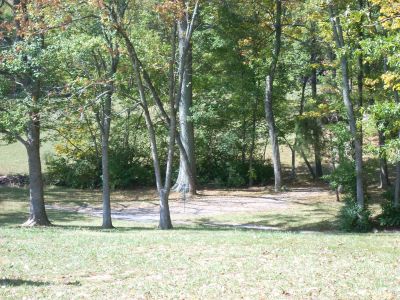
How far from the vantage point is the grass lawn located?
312 inches

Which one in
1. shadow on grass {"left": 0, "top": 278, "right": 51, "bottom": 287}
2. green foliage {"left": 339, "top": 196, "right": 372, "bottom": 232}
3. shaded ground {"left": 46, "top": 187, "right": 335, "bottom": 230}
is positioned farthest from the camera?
shaded ground {"left": 46, "top": 187, "right": 335, "bottom": 230}

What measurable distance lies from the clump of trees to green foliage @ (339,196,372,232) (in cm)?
5

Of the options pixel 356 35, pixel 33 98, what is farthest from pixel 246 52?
pixel 33 98

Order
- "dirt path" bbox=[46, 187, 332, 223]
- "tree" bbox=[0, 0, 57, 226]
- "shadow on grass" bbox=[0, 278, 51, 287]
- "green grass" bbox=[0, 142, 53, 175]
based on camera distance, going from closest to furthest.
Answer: "shadow on grass" bbox=[0, 278, 51, 287], "tree" bbox=[0, 0, 57, 226], "dirt path" bbox=[46, 187, 332, 223], "green grass" bbox=[0, 142, 53, 175]

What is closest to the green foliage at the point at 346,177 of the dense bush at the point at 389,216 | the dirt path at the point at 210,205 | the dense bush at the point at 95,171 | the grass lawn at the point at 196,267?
the dense bush at the point at 389,216

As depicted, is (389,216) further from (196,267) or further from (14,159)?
(14,159)

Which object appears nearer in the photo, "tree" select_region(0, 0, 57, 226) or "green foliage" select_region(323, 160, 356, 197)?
"tree" select_region(0, 0, 57, 226)

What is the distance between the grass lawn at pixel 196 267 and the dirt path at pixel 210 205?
10994mm

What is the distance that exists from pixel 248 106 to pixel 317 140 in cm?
494

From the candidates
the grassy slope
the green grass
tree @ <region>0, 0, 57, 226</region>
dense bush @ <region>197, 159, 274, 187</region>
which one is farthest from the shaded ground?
the green grass

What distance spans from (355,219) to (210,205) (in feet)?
29.5

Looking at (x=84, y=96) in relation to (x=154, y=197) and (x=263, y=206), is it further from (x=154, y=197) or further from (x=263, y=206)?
(x=154, y=197)

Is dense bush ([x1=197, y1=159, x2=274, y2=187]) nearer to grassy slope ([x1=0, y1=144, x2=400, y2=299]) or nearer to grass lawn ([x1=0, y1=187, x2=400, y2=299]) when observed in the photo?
grassy slope ([x1=0, y1=144, x2=400, y2=299])

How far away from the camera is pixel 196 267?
9.73 meters
